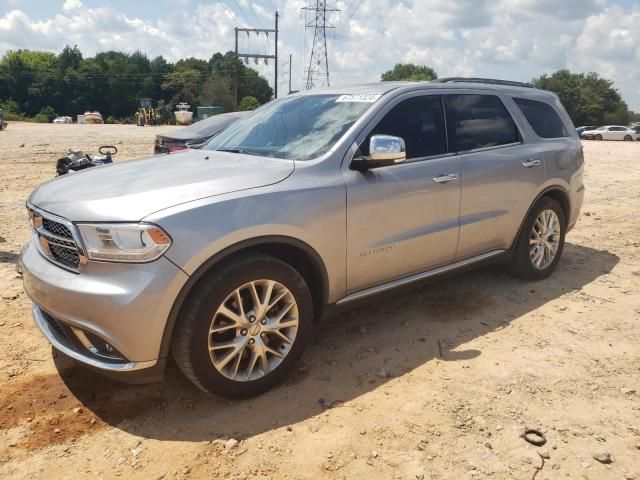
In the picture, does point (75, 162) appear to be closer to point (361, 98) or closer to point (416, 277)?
point (361, 98)

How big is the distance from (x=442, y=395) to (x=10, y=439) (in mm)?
2359

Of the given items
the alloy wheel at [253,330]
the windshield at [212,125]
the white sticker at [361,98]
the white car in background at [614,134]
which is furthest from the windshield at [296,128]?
the white car in background at [614,134]

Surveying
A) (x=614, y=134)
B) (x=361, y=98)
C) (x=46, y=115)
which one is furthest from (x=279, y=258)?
(x=46, y=115)

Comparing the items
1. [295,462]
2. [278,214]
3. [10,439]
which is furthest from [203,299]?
[10,439]

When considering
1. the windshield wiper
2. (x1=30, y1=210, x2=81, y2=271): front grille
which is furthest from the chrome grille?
the windshield wiper

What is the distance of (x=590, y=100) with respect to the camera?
7219 centimetres

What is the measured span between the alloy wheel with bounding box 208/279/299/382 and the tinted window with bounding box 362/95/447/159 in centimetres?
132

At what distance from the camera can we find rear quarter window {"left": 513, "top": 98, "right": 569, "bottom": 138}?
4752mm

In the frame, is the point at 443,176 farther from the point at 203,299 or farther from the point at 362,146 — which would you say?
the point at 203,299

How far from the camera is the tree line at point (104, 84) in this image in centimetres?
8800

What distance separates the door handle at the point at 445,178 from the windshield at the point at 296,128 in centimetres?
73

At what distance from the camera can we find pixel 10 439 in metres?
2.63

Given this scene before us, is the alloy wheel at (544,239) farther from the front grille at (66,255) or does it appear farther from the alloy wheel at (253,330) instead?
the front grille at (66,255)

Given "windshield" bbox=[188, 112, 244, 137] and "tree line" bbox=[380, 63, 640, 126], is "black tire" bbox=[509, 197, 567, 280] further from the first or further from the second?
"tree line" bbox=[380, 63, 640, 126]
